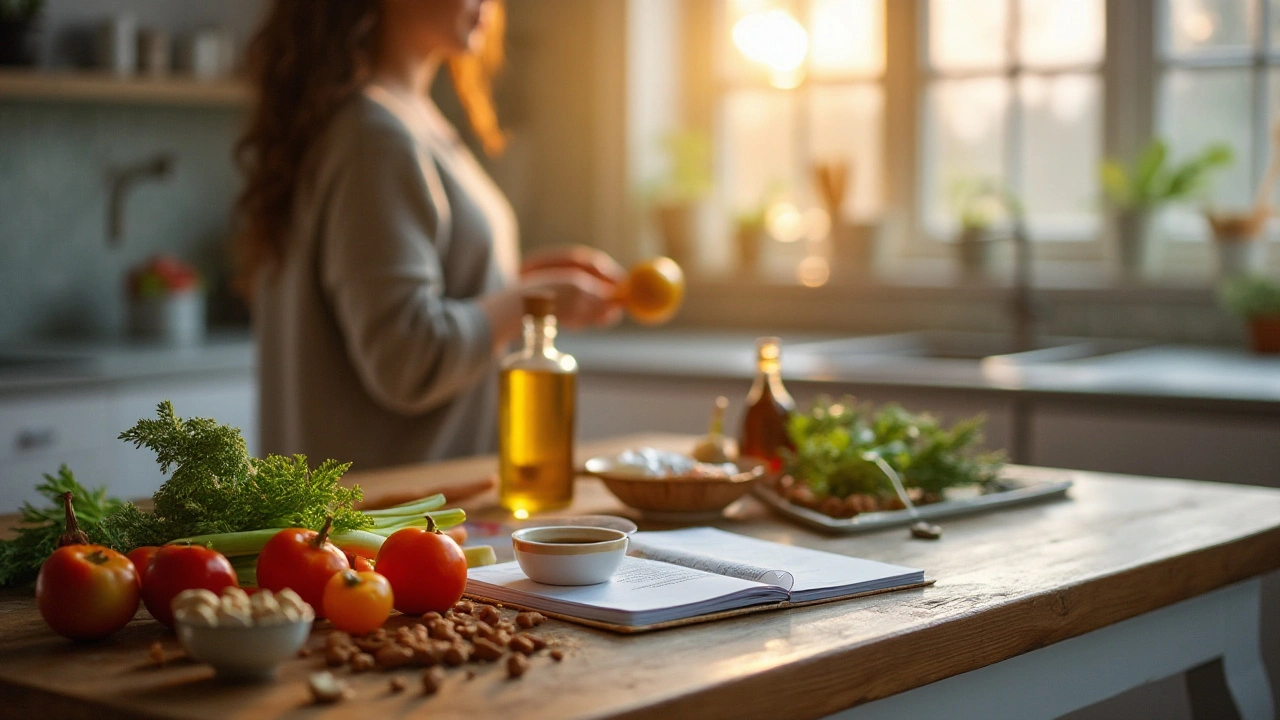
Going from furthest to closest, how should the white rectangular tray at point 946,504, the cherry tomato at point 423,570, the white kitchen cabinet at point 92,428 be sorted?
the white kitchen cabinet at point 92,428 < the white rectangular tray at point 946,504 < the cherry tomato at point 423,570

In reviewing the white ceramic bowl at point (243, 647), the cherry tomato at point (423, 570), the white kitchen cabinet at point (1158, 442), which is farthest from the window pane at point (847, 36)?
the white ceramic bowl at point (243, 647)

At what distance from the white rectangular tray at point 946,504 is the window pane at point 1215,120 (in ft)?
6.22

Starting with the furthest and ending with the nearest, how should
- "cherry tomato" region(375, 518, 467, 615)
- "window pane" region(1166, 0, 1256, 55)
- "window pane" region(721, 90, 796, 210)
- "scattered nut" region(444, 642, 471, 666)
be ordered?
"window pane" region(721, 90, 796, 210) < "window pane" region(1166, 0, 1256, 55) < "cherry tomato" region(375, 518, 467, 615) < "scattered nut" region(444, 642, 471, 666)

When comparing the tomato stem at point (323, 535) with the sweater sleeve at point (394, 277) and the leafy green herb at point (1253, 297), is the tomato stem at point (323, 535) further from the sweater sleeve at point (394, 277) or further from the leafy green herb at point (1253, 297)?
the leafy green herb at point (1253, 297)

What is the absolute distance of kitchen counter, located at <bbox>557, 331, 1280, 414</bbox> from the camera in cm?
254

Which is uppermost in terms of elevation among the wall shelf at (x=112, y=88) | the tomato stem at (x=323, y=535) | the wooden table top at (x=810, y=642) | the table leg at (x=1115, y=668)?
the wall shelf at (x=112, y=88)

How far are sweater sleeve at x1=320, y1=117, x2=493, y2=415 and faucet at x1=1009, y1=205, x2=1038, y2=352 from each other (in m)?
1.74

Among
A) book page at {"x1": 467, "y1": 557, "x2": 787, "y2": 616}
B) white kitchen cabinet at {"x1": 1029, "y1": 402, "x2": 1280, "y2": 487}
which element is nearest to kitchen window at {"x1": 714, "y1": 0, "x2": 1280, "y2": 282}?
white kitchen cabinet at {"x1": 1029, "y1": 402, "x2": 1280, "y2": 487}

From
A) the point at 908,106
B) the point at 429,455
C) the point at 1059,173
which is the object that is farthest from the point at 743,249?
the point at 429,455

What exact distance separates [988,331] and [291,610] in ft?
9.44

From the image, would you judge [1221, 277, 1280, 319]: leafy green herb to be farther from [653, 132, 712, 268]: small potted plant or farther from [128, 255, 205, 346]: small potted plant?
[128, 255, 205, 346]: small potted plant

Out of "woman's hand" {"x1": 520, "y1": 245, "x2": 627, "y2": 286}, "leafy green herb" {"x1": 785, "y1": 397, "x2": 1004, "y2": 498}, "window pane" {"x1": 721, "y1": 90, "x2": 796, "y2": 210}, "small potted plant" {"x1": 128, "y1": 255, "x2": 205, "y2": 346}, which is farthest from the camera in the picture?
"window pane" {"x1": 721, "y1": 90, "x2": 796, "y2": 210}

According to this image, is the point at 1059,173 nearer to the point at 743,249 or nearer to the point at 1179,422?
the point at 743,249

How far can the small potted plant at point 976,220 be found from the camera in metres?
3.57
